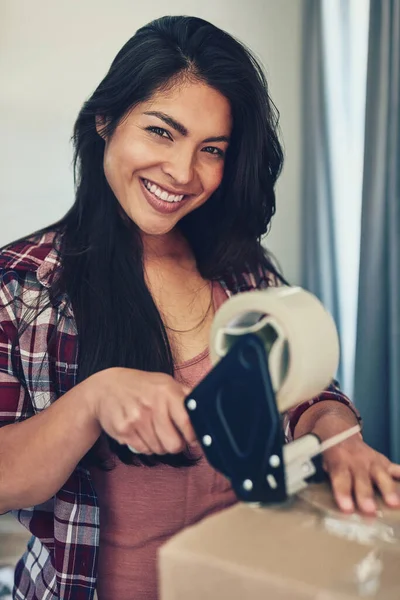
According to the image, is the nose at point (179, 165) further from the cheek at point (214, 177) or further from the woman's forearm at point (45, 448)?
the woman's forearm at point (45, 448)

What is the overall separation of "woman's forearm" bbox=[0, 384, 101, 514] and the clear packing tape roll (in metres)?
0.22

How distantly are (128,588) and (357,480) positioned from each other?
17.5 inches

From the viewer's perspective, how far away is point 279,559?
1.85 ft

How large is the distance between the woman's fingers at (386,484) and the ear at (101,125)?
2.16 feet

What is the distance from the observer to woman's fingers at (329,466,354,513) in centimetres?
70

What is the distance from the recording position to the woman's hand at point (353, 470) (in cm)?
72

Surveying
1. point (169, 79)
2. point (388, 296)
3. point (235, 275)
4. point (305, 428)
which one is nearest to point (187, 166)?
point (169, 79)

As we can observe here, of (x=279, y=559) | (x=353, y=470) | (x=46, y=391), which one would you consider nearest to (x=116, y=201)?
(x=46, y=391)

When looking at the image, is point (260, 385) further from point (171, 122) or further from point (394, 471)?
point (171, 122)

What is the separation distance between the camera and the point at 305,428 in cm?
106

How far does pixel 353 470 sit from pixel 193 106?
22.3 inches

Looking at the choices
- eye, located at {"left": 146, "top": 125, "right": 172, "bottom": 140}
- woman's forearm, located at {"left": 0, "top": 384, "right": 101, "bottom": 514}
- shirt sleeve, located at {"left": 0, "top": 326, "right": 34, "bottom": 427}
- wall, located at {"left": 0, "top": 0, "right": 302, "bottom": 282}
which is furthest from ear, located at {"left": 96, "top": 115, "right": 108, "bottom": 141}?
wall, located at {"left": 0, "top": 0, "right": 302, "bottom": 282}

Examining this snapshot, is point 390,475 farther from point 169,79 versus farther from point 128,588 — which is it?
point 169,79

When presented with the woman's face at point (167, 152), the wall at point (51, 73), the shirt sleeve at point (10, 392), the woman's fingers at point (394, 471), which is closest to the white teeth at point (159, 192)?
the woman's face at point (167, 152)
